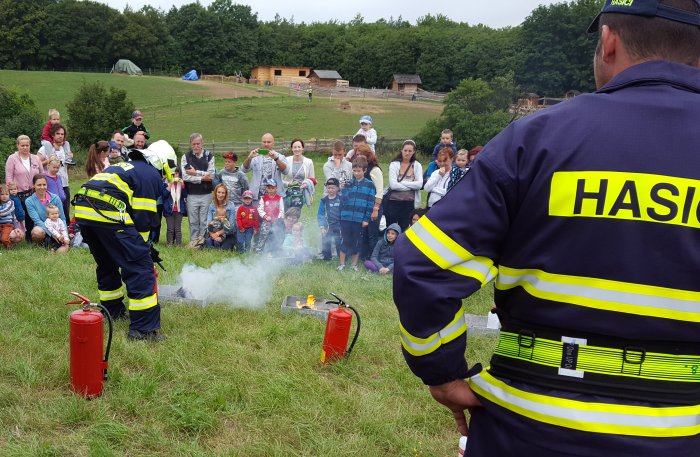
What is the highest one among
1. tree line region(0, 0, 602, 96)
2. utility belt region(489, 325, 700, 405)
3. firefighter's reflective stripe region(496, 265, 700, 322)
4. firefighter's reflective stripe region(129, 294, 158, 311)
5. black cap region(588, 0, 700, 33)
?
tree line region(0, 0, 602, 96)

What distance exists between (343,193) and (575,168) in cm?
763

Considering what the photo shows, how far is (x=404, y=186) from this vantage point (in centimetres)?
944

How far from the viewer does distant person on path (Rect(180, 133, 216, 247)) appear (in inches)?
393

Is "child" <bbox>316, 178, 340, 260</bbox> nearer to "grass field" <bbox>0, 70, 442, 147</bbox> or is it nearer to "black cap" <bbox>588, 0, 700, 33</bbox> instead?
"black cap" <bbox>588, 0, 700, 33</bbox>

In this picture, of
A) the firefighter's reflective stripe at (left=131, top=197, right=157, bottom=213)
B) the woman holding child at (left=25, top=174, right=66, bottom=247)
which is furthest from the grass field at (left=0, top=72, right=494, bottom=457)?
the woman holding child at (left=25, top=174, right=66, bottom=247)

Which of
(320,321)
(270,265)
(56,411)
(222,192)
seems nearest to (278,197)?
(222,192)

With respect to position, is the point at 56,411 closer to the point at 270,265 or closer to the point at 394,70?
the point at 270,265

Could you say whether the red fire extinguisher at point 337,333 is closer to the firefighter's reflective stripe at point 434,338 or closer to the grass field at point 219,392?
the grass field at point 219,392

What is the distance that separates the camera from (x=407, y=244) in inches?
67.6

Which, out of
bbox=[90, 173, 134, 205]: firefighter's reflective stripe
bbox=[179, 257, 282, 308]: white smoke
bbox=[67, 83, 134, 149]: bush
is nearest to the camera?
bbox=[90, 173, 134, 205]: firefighter's reflective stripe

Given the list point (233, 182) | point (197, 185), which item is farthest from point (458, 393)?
point (197, 185)

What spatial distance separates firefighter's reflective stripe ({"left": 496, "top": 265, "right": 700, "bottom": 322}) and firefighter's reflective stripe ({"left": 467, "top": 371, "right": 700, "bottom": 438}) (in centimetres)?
27

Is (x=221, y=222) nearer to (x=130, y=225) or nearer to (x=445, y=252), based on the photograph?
(x=130, y=225)

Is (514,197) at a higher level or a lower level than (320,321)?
higher
